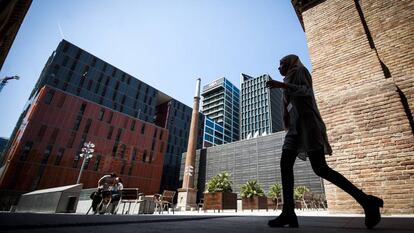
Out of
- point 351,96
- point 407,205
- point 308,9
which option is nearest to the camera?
point 407,205

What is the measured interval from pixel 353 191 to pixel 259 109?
7335cm

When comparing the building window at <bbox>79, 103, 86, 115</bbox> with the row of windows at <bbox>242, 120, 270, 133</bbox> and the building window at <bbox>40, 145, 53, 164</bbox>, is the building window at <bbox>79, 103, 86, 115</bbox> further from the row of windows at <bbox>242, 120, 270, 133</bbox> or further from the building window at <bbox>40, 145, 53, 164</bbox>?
the row of windows at <bbox>242, 120, 270, 133</bbox>

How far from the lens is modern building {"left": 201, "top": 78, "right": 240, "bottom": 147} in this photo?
7481 cm

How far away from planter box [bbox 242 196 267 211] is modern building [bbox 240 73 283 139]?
181 ft

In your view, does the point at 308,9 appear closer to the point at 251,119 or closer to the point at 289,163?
the point at 289,163

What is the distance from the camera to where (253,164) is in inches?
955

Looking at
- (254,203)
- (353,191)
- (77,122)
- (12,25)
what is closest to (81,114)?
(77,122)

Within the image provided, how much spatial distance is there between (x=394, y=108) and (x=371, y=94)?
0.52 m

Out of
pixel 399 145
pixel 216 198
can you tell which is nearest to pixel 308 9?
pixel 399 145

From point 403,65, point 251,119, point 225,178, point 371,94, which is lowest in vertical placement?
point 225,178

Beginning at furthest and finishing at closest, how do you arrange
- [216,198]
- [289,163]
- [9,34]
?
[216,198], [9,34], [289,163]

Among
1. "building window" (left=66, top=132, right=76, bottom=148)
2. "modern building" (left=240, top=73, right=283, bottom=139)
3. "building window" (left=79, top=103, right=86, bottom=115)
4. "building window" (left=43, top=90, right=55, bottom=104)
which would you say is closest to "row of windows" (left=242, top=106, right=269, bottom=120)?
"modern building" (left=240, top=73, right=283, bottom=139)

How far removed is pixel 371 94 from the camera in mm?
4703

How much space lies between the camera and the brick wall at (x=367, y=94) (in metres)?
4.07
